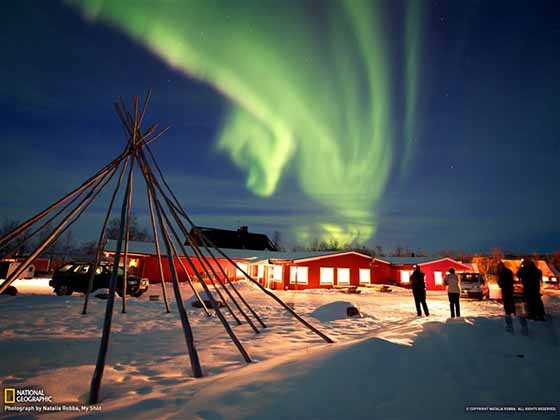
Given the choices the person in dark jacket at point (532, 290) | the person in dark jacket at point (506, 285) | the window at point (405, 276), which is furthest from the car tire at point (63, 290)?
the window at point (405, 276)

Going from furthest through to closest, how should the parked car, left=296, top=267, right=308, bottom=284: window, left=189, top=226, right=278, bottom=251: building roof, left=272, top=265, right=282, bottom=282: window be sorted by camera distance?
1. left=189, top=226, right=278, bottom=251: building roof
2. left=272, top=265, right=282, bottom=282: window
3. left=296, top=267, right=308, bottom=284: window
4. the parked car

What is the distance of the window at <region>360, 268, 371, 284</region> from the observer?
84.7 ft

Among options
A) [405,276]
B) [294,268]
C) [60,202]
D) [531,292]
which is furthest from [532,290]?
[405,276]

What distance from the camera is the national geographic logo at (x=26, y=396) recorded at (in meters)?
3.38

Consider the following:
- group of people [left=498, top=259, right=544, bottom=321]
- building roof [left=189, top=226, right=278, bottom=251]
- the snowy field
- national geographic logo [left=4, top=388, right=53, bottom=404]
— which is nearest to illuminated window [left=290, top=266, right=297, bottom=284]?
building roof [left=189, top=226, right=278, bottom=251]

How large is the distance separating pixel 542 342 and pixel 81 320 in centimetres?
1095

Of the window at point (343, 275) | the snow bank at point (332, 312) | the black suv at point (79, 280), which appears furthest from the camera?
the window at point (343, 275)

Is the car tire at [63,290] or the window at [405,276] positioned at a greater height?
the window at [405,276]

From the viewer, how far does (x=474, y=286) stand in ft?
56.2

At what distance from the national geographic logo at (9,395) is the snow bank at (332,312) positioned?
762 centimetres

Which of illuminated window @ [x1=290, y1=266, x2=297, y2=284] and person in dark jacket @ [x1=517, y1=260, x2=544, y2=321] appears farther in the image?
illuminated window @ [x1=290, y1=266, x2=297, y2=284]

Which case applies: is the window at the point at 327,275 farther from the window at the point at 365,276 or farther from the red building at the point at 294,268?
the window at the point at 365,276

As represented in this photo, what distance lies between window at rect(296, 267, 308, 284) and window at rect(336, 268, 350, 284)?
10.1ft

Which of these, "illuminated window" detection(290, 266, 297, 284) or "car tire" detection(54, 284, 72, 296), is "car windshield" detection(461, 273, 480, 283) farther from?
"car tire" detection(54, 284, 72, 296)
